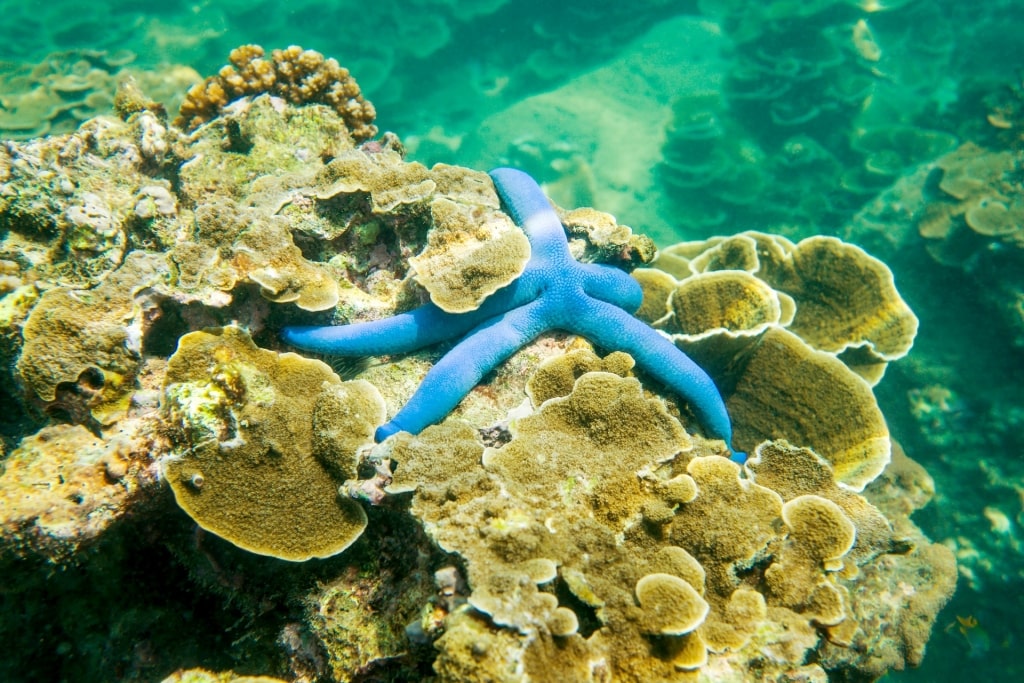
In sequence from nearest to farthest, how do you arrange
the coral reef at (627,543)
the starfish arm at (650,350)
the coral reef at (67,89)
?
the coral reef at (627,543)
the starfish arm at (650,350)
the coral reef at (67,89)

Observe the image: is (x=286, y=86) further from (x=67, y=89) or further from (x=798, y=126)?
(x=798, y=126)

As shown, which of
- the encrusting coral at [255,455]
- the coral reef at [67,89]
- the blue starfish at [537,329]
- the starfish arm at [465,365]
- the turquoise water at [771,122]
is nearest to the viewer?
the encrusting coral at [255,455]

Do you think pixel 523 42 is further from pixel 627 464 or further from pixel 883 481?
pixel 627 464

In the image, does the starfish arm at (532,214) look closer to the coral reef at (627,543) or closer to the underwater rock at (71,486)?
the coral reef at (627,543)

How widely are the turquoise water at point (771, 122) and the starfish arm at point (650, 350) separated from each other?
7.55 metres

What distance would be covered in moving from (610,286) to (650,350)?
496 mm

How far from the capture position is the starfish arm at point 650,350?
10.4 feet

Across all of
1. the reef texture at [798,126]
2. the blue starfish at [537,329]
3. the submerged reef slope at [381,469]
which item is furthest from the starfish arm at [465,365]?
the reef texture at [798,126]

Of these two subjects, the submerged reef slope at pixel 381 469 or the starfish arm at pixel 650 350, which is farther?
the starfish arm at pixel 650 350

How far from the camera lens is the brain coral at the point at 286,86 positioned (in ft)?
15.1

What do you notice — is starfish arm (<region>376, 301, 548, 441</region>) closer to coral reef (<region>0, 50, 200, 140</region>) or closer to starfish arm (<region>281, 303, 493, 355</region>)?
starfish arm (<region>281, 303, 493, 355</region>)

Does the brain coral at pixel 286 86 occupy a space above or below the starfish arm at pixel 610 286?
above

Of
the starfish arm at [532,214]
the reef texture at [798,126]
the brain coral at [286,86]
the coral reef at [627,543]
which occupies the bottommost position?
the reef texture at [798,126]

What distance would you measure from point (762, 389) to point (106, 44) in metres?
17.6
